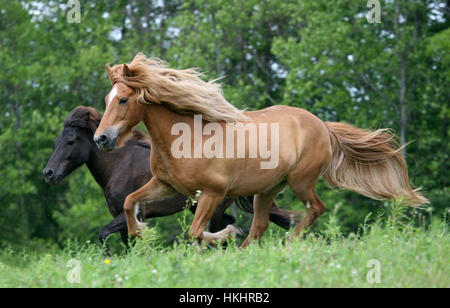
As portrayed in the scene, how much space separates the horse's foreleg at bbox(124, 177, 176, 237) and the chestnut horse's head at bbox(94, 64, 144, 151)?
53 centimetres

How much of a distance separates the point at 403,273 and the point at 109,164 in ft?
15.2

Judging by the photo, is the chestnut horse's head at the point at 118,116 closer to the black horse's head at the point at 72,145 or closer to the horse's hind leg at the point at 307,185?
the horse's hind leg at the point at 307,185

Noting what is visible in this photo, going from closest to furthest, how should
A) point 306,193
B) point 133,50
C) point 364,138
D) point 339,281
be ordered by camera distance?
1. point 339,281
2. point 306,193
3. point 364,138
4. point 133,50

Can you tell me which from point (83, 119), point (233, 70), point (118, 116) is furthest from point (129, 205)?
point (233, 70)

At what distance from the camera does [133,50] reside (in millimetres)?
22469

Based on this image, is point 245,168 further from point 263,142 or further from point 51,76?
point 51,76

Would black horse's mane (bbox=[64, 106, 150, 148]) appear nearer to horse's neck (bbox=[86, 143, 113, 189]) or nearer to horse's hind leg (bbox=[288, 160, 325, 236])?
horse's neck (bbox=[86, 143, 113, 189])

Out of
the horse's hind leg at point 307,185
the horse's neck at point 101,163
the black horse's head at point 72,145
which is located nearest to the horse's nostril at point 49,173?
the black horse's head at point 72,145

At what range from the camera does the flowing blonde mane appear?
241 inches

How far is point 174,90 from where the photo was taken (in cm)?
624

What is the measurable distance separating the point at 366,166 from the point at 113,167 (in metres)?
3.18

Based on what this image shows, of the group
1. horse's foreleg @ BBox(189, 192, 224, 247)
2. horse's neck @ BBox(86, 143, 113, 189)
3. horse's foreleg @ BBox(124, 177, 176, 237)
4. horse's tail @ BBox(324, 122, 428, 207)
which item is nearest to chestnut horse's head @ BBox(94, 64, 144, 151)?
horse's foreleg @ BBox(124, 177, 176, 237)

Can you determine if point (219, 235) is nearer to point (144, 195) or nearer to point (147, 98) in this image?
point (144, 195)
